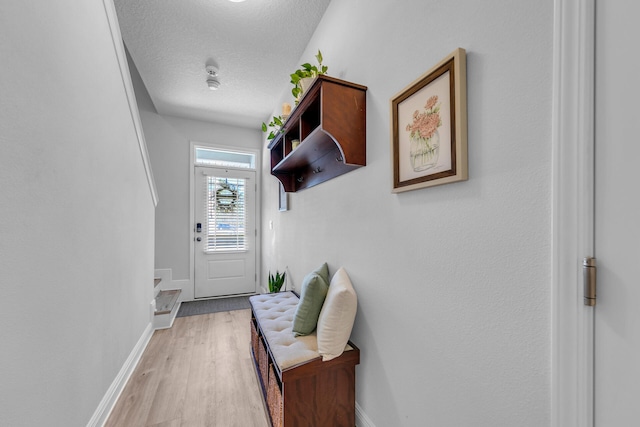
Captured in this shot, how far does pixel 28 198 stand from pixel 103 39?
1.21 meters

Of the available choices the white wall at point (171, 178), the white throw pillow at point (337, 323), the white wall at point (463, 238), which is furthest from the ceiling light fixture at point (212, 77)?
the white throw pillow at point (337, 323)

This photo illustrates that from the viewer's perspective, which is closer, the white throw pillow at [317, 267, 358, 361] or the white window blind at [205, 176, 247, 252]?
the white throw pillow at [317, 267, 358, 361]

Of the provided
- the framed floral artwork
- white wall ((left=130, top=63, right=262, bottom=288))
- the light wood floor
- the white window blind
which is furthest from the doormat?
the framed floral artwork

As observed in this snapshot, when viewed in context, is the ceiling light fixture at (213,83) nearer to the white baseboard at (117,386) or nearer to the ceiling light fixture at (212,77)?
the ceiling light fixture at (212,77)

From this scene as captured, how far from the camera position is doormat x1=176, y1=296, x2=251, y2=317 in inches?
134

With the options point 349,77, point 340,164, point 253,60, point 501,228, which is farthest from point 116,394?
point 253,60

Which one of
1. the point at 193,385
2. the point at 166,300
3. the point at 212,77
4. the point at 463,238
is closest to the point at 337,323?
the point at 463,238

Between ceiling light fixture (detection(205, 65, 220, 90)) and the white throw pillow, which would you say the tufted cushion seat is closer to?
the white throw pillow

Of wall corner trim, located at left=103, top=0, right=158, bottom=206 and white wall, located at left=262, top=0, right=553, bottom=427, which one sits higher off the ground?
wall corner trim, located at left=103, top=0, right=158, bottom=206

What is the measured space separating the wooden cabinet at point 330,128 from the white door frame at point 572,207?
0.86 m

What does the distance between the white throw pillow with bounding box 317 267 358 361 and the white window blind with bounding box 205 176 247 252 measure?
10.1ft

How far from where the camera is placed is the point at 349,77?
159 cm

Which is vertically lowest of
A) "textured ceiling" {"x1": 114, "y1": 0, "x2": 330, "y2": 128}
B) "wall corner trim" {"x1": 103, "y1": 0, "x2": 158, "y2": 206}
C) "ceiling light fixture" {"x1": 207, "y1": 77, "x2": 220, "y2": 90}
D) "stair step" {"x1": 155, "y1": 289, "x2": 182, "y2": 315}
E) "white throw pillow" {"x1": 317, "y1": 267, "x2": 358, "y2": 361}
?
"stair step" {"x1": 155, "y1": 289, "x2": 182, "y2": 315}

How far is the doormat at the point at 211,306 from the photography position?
3413 mm
